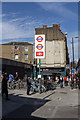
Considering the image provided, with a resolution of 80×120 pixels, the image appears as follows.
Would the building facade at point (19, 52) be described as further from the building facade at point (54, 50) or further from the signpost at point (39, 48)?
the signpost at point (39, 48)

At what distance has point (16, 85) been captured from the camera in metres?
17.5

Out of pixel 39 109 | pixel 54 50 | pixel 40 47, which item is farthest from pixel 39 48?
pixel 54 50

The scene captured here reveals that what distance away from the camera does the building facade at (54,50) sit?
39.9 m

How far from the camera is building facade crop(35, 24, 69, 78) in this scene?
39875mm

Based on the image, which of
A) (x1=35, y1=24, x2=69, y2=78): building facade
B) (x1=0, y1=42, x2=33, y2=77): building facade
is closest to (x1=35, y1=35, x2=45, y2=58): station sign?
(x1=35, y1=24, x2=69, y2=78): building facade

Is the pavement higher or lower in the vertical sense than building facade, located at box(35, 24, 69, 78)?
lower

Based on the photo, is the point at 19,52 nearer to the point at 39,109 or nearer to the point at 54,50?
the point at 54,50

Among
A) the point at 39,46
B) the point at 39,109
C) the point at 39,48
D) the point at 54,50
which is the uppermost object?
the point at 54,50

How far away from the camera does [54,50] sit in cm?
4150

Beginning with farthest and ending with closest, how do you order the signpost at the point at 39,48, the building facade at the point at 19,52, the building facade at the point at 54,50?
the building facade at the point at 19,52
the building facade at the point at 54,50
the signpost at the point at 39,48

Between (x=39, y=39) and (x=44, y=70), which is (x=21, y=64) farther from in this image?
(x=39, y=39)

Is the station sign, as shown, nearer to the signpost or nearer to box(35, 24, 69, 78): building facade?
the signpost

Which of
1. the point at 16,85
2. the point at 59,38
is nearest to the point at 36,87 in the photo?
the point at 16,85

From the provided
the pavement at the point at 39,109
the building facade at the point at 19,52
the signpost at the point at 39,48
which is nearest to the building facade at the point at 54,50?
the building facade at the point at 19,52
